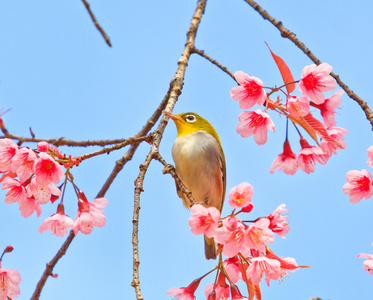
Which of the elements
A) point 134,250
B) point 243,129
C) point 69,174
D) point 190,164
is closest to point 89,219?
point 69,174

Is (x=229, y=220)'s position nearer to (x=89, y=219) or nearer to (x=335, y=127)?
(x=89, y=219)

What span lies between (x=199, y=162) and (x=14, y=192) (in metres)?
2.04

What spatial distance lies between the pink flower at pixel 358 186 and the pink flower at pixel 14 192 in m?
2.39

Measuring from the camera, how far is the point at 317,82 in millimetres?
3416

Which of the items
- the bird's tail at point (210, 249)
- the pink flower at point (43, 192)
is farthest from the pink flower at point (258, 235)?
the bird's tail at point (210, 249)

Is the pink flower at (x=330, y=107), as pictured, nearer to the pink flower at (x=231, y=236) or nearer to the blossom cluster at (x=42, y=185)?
the pink flower at (x=231, y=236)

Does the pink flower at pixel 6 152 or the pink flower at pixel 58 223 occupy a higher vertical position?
the pink flower at pixel 6 152

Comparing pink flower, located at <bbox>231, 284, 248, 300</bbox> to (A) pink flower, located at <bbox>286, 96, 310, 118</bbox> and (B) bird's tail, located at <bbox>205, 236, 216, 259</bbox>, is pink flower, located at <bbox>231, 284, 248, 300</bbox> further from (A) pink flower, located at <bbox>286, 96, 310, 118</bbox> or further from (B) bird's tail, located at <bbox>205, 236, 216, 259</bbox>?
(B) bird's tail, located at <bbox>205, 236, 216, 259</bbox>

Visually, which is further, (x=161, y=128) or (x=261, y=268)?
(x=161, y=128)

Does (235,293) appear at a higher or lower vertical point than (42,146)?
lower

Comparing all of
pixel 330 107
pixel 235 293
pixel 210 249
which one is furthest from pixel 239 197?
pixel 210 249

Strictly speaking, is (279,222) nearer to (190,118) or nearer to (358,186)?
(358,186)

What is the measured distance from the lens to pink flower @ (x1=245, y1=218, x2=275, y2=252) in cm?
269

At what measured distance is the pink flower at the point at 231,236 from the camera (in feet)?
8.71
